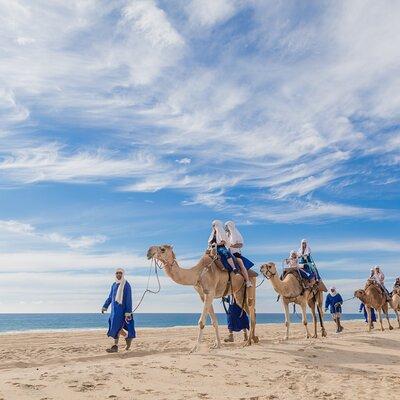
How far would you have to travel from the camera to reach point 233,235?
48.3ft

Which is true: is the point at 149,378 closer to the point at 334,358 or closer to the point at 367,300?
the point at 334,358

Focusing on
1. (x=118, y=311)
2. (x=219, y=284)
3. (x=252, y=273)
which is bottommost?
(x=118, y=311)

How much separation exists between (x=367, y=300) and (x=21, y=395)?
20881 mm

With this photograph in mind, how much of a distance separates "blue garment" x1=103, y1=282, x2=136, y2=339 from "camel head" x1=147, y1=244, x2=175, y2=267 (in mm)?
2424

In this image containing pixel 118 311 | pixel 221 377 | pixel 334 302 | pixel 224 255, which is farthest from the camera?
pixel 334 302

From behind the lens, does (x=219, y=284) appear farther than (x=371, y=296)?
No

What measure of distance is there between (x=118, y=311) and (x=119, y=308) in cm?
8

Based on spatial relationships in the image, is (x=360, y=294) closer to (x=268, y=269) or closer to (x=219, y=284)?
(x=268, y=269)

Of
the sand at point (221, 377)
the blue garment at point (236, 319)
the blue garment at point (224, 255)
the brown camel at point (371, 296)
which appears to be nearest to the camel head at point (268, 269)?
the blue garment at point (236, 319)

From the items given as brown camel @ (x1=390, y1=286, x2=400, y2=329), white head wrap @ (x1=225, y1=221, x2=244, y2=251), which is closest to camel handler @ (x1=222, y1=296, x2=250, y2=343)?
white head wrap @ (x1=225, y1=221, x2=244, y2=251)

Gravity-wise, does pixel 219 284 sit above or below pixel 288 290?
below

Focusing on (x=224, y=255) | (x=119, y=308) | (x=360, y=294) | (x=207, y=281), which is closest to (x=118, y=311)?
(x=119, y=308)

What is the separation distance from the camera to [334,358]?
12.1 metres

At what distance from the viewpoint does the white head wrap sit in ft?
48.2
